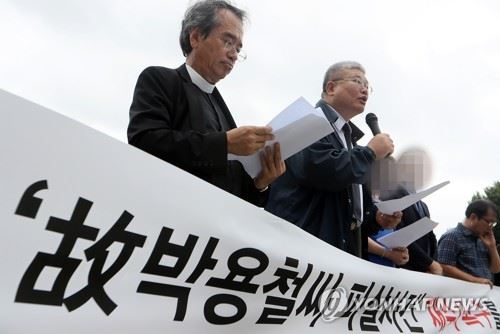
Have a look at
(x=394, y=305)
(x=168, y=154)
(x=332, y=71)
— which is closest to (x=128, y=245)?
(x=168, y=154)

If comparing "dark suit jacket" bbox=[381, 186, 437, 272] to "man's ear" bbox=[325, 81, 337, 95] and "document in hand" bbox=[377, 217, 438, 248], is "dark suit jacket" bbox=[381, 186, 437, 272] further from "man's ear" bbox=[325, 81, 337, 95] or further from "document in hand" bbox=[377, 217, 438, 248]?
"man's ear" bbox=[325, 81, 337, 95]

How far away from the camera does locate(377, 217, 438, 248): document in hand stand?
2.56 metres

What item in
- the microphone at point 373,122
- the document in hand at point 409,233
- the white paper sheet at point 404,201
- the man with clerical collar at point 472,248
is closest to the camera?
the white paper sheet at point 404,201

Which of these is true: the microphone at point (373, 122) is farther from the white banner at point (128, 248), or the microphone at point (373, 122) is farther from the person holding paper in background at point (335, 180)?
the white banner at point (128, 248)

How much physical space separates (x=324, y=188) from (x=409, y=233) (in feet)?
1.71

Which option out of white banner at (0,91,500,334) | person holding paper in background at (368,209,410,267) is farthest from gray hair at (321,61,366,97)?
white banner at (0,91,500,334)

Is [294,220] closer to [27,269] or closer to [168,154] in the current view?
[168,154]

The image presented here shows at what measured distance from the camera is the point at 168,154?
5.66ft

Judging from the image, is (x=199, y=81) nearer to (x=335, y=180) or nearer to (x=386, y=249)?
(x=335, y=180)

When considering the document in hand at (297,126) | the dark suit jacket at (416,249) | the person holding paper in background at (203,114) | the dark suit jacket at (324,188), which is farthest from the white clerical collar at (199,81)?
the dark suit jacket at (416,249)

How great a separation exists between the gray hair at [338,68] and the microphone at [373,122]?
0.96ft

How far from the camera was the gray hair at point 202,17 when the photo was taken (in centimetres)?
211

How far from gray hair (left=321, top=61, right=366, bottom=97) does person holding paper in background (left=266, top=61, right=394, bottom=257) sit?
86 millimetres

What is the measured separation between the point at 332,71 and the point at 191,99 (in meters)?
1.20
